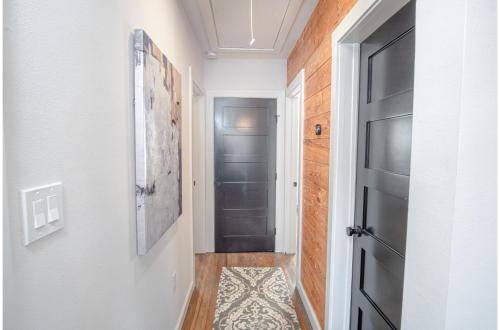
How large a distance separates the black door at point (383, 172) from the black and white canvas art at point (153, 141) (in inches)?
42.1

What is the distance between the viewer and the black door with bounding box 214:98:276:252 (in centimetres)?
321

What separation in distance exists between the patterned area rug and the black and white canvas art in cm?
110

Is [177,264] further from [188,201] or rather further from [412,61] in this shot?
[412,61]

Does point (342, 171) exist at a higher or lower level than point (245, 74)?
lower

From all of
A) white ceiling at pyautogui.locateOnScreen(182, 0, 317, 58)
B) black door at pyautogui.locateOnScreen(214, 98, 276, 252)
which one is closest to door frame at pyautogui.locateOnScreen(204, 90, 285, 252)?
black door at pyautogui.locateOnScreen(214, 98, 276, 252)

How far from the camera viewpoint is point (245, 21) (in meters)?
2.24

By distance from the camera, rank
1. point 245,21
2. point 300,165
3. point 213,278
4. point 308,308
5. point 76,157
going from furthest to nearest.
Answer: point 213,278
point 300,165
point 245,21
point 308,308
point 76,157

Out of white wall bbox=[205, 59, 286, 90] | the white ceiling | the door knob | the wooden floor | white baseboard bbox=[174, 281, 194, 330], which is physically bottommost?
the wooden floor

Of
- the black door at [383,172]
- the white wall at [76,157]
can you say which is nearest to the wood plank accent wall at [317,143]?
the black door at [383,172]

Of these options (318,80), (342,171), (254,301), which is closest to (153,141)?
(342,171)

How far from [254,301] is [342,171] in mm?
1509

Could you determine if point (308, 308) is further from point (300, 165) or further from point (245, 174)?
point (245, 174)

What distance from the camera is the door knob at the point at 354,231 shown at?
1.46 metres

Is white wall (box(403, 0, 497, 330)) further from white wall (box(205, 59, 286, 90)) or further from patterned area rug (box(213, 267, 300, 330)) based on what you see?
white wall (box(205, 59, 286, 90))
